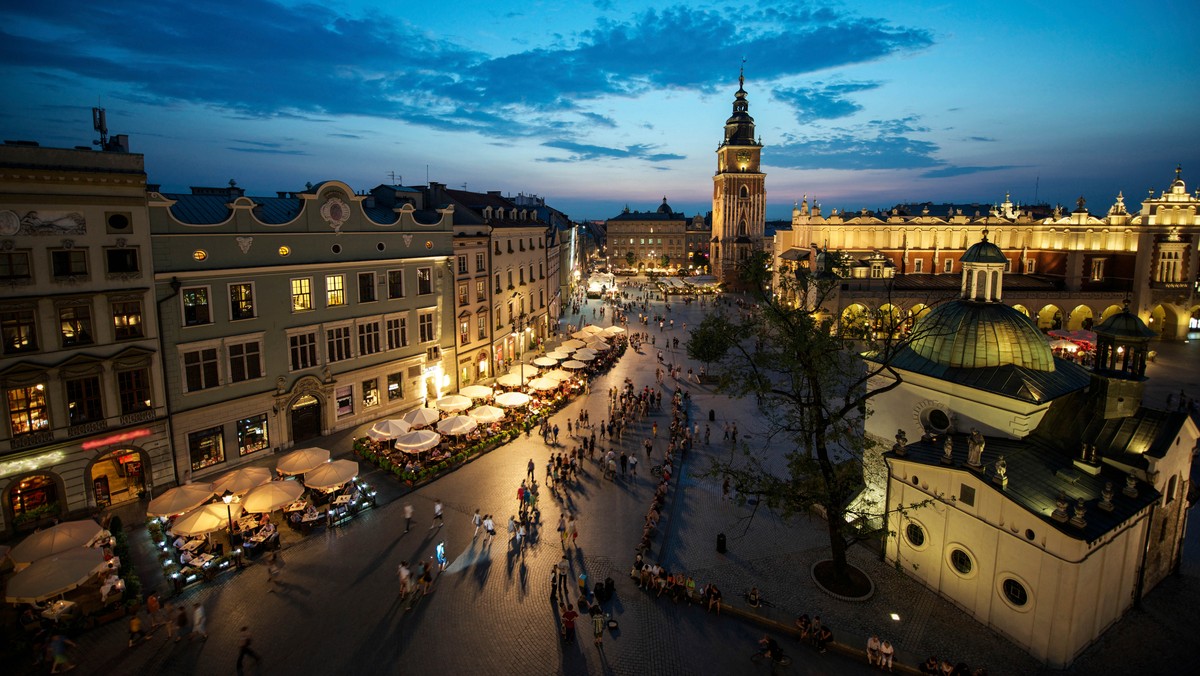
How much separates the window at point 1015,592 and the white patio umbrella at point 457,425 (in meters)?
22.7

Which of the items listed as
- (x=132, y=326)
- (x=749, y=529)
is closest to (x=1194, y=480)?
(x=749, y=529)

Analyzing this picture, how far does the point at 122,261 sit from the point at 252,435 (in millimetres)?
9506

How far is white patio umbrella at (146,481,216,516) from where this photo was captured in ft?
69.2

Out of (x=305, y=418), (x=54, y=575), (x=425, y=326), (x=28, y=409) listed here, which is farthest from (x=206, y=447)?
(x=425, y=326)

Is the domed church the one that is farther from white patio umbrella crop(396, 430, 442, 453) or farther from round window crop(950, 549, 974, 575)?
white patio umbrella crop(396, 430, 442, 453)

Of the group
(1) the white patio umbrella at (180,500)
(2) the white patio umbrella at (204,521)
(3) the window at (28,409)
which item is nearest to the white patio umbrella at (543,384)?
(1) the white patio umbrella at (180,500)

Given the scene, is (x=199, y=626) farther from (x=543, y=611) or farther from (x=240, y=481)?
(x=543, y=611)

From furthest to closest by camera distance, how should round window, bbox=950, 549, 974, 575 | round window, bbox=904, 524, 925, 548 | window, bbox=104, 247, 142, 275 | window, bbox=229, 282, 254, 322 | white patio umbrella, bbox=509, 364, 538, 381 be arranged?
1. white patio umbrella, bbox=509, 364, 538, 381
2. window, bbox=229, 282, 254, 322
3. window, bbox=104, 247, 142, 275
4. round window, bbox=904, 524, 925, 548
5. round window, bbox=950, 549, 974, 575

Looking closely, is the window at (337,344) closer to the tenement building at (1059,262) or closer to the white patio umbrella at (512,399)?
the white patio umbrella at (512,399)

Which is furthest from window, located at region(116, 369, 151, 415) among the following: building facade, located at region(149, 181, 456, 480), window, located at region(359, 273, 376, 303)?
window, located at region(359, 273, 376, 303)

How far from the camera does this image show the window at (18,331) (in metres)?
21.0

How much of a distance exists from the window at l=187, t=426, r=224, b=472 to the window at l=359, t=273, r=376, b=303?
9.82 meters

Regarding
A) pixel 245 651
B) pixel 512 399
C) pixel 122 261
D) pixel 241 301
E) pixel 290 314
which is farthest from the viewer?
pixel 512 399

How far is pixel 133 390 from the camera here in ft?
79.6
